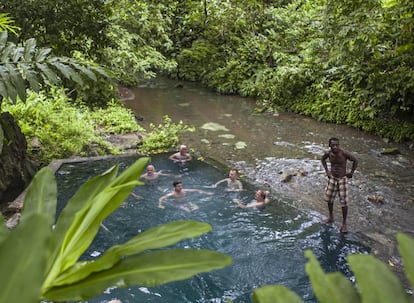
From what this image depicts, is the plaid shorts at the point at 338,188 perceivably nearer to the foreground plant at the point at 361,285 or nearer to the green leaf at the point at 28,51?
the green leaf at the point at 28,51

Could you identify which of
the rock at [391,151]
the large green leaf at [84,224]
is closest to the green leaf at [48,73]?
the large green leaf at [84,224]

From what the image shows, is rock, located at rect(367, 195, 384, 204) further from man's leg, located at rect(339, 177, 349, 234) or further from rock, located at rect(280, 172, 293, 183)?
rock, located at rect(280, 172, 293, 183)

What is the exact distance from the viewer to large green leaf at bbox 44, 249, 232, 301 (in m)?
0.77

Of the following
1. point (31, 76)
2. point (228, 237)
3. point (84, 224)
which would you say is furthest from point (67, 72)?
point (228, 237)

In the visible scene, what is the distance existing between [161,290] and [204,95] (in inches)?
577

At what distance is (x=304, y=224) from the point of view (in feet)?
21.4

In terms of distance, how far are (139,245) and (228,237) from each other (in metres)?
5.61

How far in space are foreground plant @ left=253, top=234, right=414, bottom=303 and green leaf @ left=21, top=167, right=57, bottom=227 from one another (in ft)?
1.74

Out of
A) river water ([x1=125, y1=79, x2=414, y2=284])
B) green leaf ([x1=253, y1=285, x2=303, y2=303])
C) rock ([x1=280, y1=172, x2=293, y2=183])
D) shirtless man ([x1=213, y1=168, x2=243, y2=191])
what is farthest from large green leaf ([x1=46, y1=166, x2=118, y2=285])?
rock ([x1=280, y1=172, x2=293, y2=183])

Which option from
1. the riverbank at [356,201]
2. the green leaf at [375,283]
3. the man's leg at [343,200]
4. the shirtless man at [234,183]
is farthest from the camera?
the shirtless man at [234,183]

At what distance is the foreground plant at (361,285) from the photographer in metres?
0.66

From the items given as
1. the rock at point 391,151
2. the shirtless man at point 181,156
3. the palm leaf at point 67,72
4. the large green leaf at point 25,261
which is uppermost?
the large green leaf at point 25,261

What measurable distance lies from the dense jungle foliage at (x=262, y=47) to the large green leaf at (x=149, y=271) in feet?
8.28

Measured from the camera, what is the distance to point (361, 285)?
0.67 m
